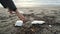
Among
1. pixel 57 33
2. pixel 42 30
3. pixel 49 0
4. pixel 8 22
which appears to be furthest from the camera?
pixel 49 0

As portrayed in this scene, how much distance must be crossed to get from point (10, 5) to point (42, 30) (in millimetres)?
566

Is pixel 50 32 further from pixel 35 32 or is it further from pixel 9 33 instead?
pixel 9 33

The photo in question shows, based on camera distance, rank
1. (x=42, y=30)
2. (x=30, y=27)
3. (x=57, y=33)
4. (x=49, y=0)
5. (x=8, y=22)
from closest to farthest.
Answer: (x=57, y=33) → (x=42, y=30) → (x=30, y=27) → (x=8, y=22) → (x=49, y=0)

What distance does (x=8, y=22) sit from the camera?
2268mm

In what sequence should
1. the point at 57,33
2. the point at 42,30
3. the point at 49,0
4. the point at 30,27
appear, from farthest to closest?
the point at 49,0 < the point at 30,27 < the point at 42,30 < the point at 57,33

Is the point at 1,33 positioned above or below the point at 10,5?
below

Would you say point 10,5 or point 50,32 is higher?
point 10,5

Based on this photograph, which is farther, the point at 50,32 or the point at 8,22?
the point at 8,22

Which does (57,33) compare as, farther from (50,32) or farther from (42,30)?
(42,30)

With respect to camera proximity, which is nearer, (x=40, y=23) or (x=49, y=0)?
(x=40, y=23)

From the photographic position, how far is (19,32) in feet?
6.01

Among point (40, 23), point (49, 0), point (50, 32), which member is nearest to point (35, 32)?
point (50, 32)

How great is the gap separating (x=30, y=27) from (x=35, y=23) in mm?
134

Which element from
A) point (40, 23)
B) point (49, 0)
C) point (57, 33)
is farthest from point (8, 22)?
point (49, 0)
